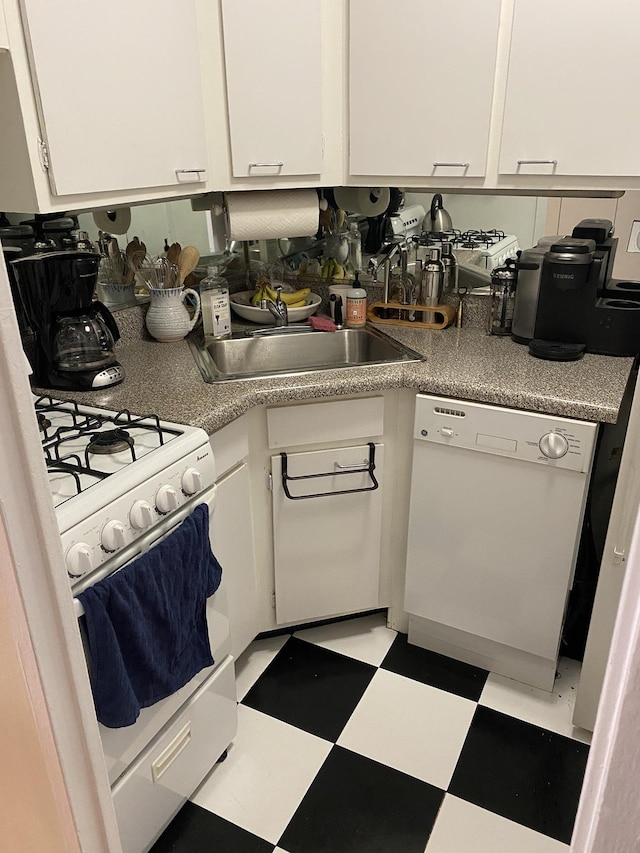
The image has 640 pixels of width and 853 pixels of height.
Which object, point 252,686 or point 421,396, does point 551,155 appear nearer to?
point 421,396

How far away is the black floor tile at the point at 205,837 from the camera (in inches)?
56.1

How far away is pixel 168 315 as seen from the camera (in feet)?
6.53

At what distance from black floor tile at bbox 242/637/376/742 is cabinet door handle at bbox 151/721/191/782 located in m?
0.41

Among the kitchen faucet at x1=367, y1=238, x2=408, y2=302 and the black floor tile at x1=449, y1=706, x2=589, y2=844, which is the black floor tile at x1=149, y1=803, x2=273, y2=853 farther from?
the kitchen faucet at x1=367, y1=238, x2=408, y2=302

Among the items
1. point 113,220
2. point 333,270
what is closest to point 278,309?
point 333,270

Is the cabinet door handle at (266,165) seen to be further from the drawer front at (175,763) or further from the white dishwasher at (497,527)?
the drawer front at (175,763)

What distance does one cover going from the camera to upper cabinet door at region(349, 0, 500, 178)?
1.67 meters

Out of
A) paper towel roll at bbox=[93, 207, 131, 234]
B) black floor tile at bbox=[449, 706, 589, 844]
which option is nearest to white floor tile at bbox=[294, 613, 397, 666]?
black floor tile at bbox=[449, 706, 589, 844]

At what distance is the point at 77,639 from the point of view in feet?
2.52

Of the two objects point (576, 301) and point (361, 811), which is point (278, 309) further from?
point (361, 811)

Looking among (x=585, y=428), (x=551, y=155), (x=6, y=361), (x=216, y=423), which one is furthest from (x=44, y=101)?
(x=585, y=428)

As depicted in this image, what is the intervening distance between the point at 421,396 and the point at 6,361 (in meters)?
1.22

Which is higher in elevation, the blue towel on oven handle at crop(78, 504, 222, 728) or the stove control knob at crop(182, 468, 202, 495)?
the stove control knob at crop(182, 468, 202, 495)

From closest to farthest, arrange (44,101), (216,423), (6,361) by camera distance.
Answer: (6,361) < (44,101) < (216,423)
